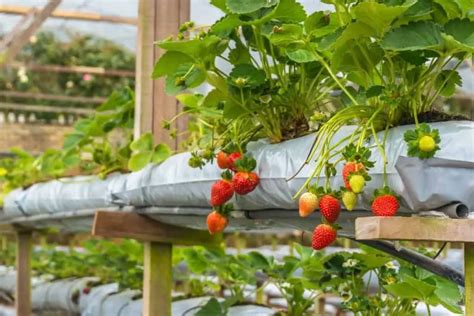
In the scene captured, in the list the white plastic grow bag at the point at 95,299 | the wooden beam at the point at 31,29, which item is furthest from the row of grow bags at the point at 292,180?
the wooden beam at the point at 31,29

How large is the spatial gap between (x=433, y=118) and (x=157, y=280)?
1.42 m

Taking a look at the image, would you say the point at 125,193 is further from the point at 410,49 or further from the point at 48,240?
the point at 48,240

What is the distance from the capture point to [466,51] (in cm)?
153

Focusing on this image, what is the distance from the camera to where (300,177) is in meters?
1.73

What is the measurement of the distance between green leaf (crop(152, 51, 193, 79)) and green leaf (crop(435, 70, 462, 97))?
0.50 metres

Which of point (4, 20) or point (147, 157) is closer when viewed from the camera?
point (147, 157)

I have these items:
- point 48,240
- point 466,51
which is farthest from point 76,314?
point 48,240

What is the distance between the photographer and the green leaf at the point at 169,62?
1.93 m

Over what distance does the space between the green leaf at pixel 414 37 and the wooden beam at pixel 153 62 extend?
1430 millimetres

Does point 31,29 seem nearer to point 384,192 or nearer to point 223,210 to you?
point 223,210

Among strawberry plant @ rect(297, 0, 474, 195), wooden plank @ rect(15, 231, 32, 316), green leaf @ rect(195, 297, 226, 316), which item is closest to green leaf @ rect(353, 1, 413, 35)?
strawberry plant @ rect(297, 0, 474, 195)

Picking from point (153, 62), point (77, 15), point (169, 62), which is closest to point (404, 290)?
point (169, 62)

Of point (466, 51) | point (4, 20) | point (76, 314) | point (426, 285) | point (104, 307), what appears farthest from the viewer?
point (4, 20)

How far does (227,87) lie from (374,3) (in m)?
0.62
